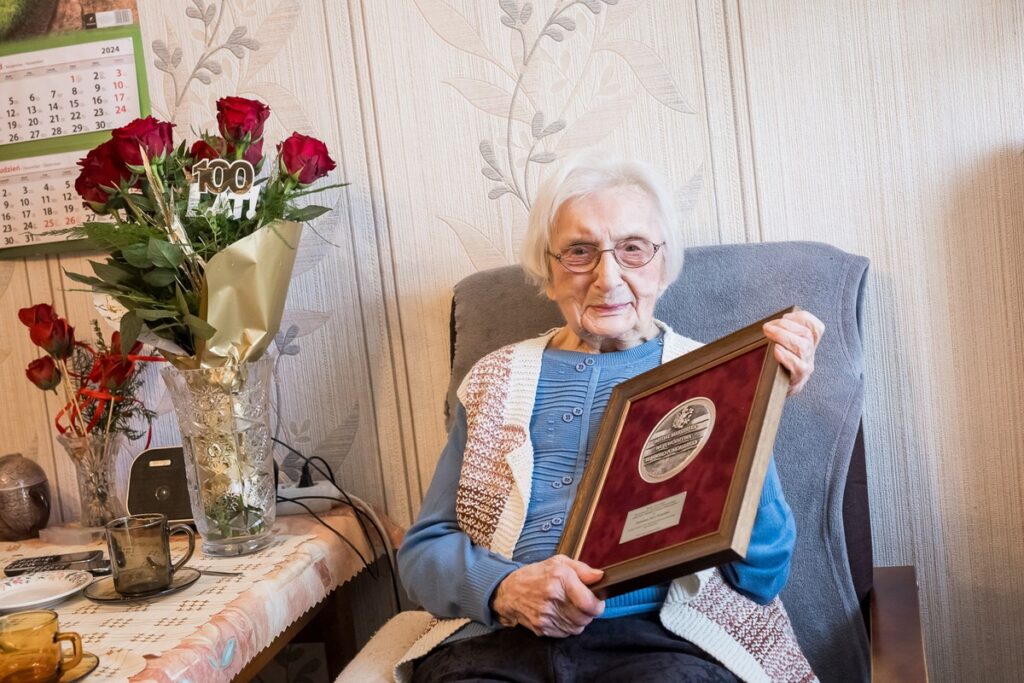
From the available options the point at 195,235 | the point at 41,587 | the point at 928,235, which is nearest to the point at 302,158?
the point at 195,235

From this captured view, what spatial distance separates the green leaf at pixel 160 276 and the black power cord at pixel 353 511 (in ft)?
1.20

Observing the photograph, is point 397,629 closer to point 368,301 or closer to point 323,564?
point 323,564

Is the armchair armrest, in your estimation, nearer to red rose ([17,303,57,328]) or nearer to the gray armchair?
the gray armchair

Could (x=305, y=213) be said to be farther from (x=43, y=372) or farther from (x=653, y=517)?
(x=653, y=517)

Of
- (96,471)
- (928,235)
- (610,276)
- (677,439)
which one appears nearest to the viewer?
(677,439)

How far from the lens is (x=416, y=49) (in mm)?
1743

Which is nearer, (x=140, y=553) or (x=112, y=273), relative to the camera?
(x=140, y=553)

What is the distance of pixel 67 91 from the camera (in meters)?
1.88

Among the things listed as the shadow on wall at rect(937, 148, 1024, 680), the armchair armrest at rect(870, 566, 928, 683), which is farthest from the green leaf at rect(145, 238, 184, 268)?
the shadow on wall at rect(937, 148, 1024, 680)

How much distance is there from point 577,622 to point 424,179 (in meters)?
0.94

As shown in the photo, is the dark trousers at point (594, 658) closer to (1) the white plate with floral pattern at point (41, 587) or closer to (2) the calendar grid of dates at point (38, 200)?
(1) the white plate with floral pattern at point (41, 587)

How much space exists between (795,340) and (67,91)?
5.04 feet

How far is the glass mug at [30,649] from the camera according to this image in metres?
1.00

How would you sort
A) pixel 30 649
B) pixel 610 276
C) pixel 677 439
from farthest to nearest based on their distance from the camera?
1. pixel 610 276
2. pixel 677 439
3. pixel 30 649
